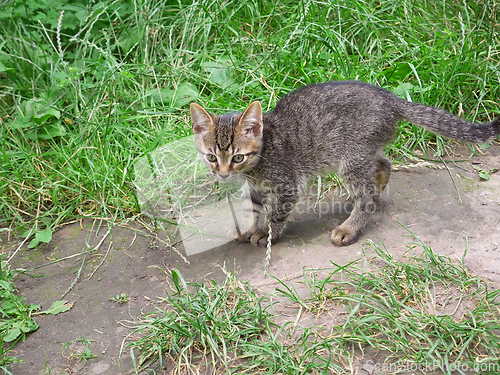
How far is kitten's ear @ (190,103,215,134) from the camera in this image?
3.35 meters

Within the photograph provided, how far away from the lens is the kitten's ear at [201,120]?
11.0 feet

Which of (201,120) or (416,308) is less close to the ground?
(201,120)

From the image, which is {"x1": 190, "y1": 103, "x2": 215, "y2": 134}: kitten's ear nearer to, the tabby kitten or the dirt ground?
the tabby kitten

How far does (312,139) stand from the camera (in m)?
3.62

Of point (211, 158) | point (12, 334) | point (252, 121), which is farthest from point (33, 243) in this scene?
point (252, 121)

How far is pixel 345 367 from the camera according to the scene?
2.30m

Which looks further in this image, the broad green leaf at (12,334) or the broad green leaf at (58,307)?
the broad green leaf at (58,307)

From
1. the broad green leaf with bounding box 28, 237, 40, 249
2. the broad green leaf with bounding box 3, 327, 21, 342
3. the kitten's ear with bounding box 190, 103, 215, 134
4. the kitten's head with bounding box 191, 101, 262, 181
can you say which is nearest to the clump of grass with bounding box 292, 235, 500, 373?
the kitten's head with bounding box 191, 101, 262, 181

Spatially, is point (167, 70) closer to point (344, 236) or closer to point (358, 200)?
point (358, 200)

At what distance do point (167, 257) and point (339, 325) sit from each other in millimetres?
1514

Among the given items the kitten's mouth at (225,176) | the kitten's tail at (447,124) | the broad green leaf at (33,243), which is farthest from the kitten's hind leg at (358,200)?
the broad green leaf at (33,243)

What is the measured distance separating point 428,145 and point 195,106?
8.30 feet

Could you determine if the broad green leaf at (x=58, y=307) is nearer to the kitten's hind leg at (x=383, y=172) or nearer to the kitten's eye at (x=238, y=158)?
the kitten's eye at (x=238, y=158)

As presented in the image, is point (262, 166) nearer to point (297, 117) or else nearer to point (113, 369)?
point (297, 117)
